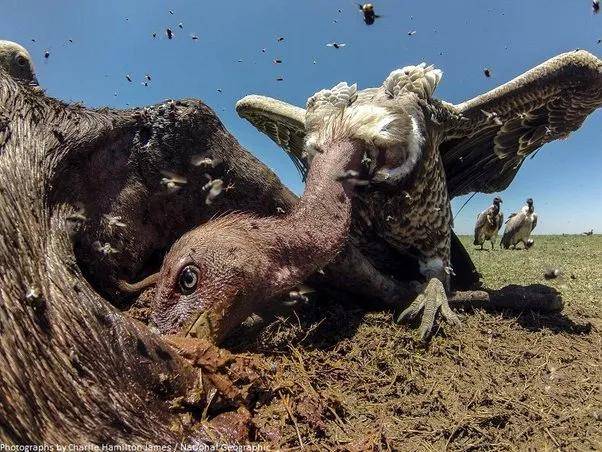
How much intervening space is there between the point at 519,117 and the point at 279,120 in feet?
10.5

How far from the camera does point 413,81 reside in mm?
4984

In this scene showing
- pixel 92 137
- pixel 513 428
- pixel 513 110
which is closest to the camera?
pixel 92 137

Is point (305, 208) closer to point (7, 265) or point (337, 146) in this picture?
point (337, 146)

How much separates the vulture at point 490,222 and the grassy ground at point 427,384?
13677 millimetres

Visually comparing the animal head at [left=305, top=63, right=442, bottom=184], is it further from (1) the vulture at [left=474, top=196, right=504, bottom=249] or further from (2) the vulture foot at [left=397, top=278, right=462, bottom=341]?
(1) the vulture at [left=474, top=196, right=504, bottom=249]

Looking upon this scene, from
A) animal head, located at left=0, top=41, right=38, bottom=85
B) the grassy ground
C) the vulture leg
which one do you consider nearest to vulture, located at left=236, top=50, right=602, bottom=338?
the grassy ground

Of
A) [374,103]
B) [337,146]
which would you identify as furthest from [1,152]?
[374,103]

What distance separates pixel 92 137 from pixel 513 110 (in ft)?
15.3

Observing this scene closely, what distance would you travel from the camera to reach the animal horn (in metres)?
2.92

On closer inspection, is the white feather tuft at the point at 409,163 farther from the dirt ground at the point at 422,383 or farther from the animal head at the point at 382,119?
the dirt ground at the point at 422,383

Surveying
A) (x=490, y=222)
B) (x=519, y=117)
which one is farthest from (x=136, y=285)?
(x=490, y=222)

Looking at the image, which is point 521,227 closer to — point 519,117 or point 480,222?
point 480,222

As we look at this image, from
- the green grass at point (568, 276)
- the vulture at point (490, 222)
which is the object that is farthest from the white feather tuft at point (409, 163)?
the vulture at point (490, 222)

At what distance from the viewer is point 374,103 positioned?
178 inches
